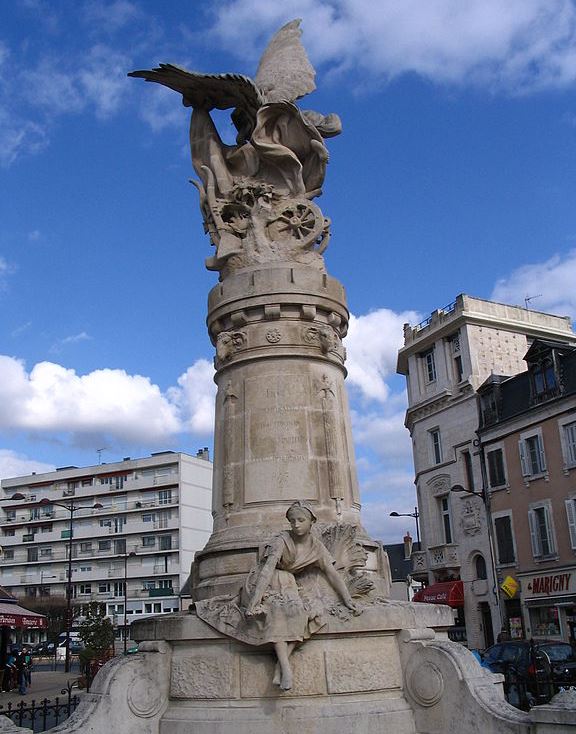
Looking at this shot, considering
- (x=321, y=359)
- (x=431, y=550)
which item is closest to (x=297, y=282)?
(x=321, y=359)

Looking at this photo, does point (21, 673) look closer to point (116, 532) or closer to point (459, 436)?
point (459, 436)

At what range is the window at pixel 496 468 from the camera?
126 ft

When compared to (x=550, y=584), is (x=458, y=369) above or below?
A: above

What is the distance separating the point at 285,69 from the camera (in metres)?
13.8

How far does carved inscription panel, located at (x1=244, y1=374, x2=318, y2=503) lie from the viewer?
33.7 feet

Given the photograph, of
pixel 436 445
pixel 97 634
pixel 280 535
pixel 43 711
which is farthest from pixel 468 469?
pixel 280 535

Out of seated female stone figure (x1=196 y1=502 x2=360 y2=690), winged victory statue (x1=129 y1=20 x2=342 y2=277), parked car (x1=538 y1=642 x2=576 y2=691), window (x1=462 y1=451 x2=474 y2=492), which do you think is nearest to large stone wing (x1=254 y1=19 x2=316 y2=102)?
winged victory statue (x1=129 y1=20 x2=342 y2=277)

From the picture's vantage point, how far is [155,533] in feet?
261

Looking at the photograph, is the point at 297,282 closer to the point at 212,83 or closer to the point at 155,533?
the point at 212,83

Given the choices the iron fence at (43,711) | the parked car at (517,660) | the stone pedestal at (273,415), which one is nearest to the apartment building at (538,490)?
the parked car at (517,660)

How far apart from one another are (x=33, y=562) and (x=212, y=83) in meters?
85.1

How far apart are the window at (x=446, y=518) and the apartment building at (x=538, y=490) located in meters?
4.05

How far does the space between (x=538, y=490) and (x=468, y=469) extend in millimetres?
5996

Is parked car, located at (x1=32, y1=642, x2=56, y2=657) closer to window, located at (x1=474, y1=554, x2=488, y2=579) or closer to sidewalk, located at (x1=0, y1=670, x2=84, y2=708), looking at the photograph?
sidewalk, located at (x1=0, y1=670, x2=84, y2=708)
